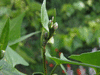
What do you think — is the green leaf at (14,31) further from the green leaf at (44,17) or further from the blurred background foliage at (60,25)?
the blurred background foliage at (60,25)

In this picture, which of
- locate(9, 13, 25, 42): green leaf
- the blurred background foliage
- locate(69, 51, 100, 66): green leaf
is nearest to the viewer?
locate(69, 51, 100, 66): green leaf

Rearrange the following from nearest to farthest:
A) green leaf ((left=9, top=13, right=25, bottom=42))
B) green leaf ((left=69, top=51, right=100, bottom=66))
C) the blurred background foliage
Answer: green leaf ((left=69, top=51, right=100, bottom=66)), green leaf ((left=9, top=13, right=25, bottom=42)), the blurred background foliage

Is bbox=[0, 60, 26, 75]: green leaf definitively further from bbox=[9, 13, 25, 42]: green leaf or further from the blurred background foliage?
the blurred background foliage

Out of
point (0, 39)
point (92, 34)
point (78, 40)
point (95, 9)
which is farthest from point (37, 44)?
point (0, 39)

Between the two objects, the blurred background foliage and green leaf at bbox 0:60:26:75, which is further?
the blurred background foliage

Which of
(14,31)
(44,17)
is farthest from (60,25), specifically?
(44,17)

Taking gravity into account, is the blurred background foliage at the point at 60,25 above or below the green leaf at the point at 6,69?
above

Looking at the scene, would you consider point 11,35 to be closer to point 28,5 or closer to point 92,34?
point 28,5

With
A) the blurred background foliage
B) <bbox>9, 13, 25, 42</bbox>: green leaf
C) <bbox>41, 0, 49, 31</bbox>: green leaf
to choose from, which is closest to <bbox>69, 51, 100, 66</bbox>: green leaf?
<bbox>41, 0, 49, 31</bbox>: green leaf

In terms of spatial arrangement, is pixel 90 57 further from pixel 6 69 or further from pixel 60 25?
pixel 60 25

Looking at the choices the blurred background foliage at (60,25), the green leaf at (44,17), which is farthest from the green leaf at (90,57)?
the blurred background foliage at (60,25)
